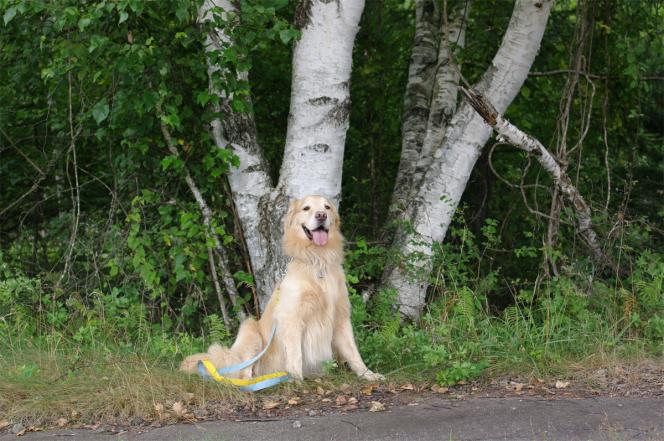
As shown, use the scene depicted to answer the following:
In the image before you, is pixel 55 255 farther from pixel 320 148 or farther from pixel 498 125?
pixel 498 125

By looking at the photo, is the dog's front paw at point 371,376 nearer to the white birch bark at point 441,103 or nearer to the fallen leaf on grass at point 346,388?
the fallen leaf on grass at point 346,388

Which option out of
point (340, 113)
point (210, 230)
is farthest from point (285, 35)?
point (210, 230)

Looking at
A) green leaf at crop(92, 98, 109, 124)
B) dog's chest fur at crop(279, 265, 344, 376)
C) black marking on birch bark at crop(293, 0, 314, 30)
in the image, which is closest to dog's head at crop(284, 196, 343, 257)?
dog's chest fur at crop(279, 265, 344, 376)

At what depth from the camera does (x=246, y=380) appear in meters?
5.44

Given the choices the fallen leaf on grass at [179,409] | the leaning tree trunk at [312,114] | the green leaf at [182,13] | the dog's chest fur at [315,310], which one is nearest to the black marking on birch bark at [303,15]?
the leaning tree trunk at [312,114]

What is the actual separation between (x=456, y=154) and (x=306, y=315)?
2.73 metres

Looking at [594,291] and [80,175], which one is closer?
[594,291]

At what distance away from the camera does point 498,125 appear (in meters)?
6.82

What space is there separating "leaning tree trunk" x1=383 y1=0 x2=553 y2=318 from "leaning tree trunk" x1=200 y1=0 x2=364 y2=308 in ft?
3.49

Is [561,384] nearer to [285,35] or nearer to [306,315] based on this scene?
[306,315]

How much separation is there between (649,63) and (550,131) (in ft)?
5.28

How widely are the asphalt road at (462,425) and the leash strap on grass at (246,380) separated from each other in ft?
1.61

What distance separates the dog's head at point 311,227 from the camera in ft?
18.9

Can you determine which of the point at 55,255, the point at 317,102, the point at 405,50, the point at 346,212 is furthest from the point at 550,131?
the point at 55,255
